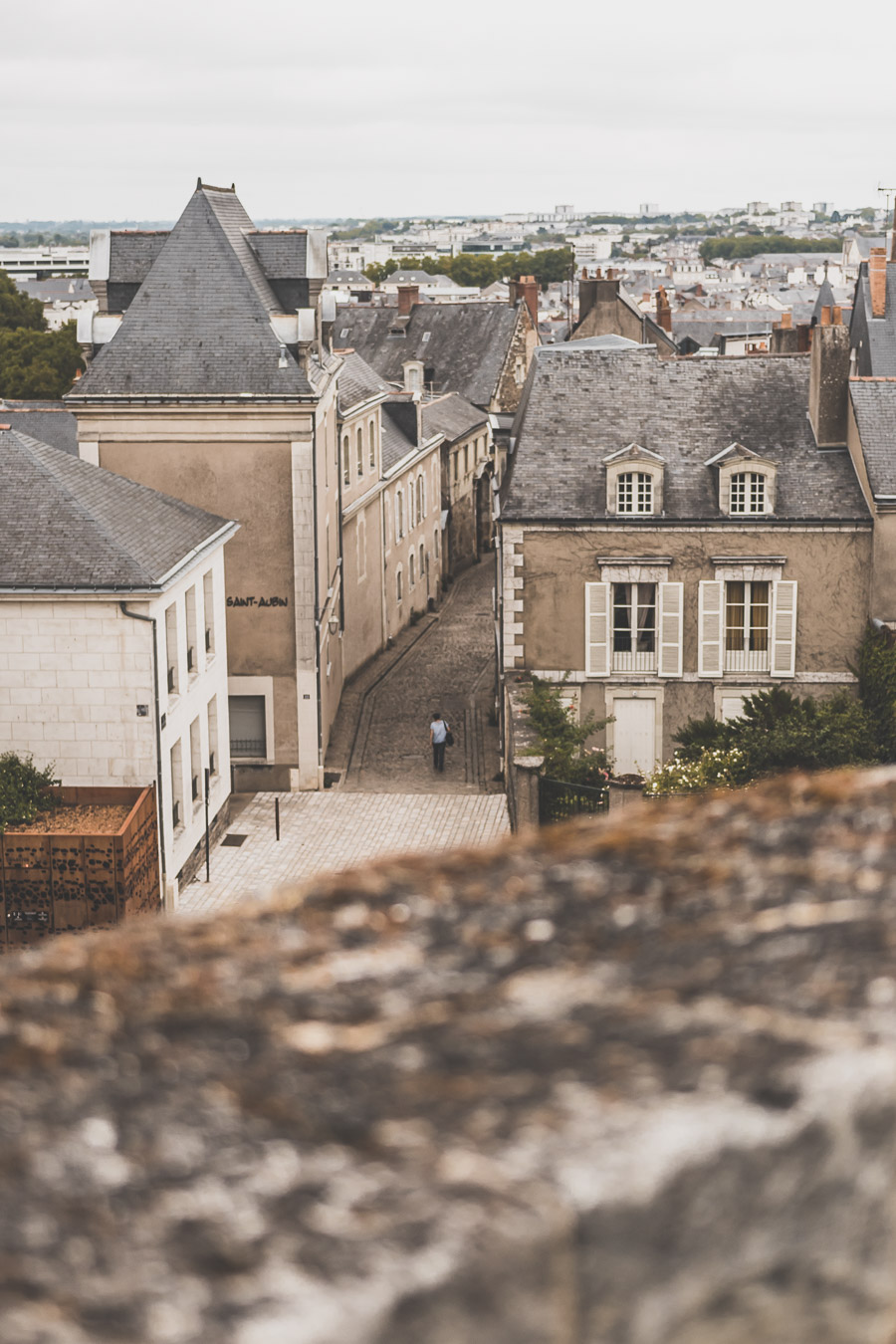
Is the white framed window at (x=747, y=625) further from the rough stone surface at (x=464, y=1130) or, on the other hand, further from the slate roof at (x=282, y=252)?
the rough stone surface at (x=464, y=1130)

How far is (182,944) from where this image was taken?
116 inches

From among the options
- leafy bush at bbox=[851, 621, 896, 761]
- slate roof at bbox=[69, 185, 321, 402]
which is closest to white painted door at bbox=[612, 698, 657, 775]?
leafy bush at bbox=[851, 621, 896, 761]

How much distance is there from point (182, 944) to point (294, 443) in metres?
31.5

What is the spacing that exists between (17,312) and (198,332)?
8661 cm

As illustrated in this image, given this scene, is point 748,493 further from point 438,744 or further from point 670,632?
point 438,744

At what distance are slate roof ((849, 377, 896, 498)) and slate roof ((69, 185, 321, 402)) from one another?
37.9ft

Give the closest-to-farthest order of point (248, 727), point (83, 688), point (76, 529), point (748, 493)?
1. point (83, 688)
2. point (76, 529)
3. point (748, 493)
4. point (248, 727)

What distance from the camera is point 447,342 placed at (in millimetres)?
78938

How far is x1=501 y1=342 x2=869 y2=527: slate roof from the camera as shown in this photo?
32.3 m

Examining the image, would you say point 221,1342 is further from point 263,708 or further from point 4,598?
point 263,708

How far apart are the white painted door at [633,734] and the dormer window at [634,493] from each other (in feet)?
13.1

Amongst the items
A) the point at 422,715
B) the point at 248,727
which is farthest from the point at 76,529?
the point at 422,715

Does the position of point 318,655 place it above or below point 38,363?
below

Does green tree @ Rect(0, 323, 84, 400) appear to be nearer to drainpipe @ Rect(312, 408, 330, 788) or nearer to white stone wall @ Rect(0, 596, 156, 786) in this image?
drainpipe @ Rect(312, 408, 330, 788)
